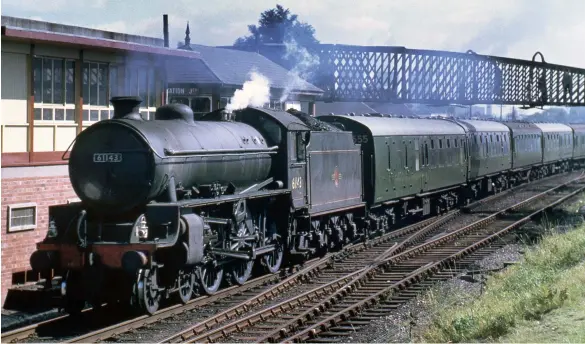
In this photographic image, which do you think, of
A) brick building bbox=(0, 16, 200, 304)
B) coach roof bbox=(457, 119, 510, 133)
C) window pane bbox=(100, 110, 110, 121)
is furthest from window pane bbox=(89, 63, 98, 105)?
coach roof bbox=(457, 119, 510, 133)

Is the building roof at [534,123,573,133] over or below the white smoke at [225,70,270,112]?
over

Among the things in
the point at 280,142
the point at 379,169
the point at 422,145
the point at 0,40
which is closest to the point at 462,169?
the point at 422,145

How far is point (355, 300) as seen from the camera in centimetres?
1374

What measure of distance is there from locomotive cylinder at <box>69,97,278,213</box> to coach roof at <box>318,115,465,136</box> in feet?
23.9

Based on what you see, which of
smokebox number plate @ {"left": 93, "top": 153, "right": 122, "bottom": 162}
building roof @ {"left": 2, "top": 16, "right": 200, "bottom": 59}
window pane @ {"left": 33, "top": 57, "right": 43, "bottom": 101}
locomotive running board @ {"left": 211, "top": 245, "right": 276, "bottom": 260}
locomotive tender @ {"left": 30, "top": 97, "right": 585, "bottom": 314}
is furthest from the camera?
window pane @ {"left": 33, "top": 57, "right": 43, "bottom": 101}

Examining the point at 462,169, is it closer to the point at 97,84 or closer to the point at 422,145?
the point at 422,145

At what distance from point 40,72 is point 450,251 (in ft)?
32.2

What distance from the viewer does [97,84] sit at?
56.3 feet

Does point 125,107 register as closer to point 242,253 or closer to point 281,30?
point 242,253

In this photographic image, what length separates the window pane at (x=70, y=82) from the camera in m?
16.3

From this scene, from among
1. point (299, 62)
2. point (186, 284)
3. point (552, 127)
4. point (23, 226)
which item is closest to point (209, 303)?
point (186, 284)

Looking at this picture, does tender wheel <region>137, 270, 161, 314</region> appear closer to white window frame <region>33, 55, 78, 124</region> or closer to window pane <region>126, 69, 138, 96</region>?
white window frame <region>33, 55, 78, 124</region>

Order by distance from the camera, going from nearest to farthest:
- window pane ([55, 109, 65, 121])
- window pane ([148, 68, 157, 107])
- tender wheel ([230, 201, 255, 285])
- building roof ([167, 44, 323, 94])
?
tender wheel ([230, 201, 255, 285]) < window pane ([55, 109, 65, 121]) < window pane ([148, 68, 157, 107]) < building roof ([167, 44, 323, 94])

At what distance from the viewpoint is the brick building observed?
1473cm
